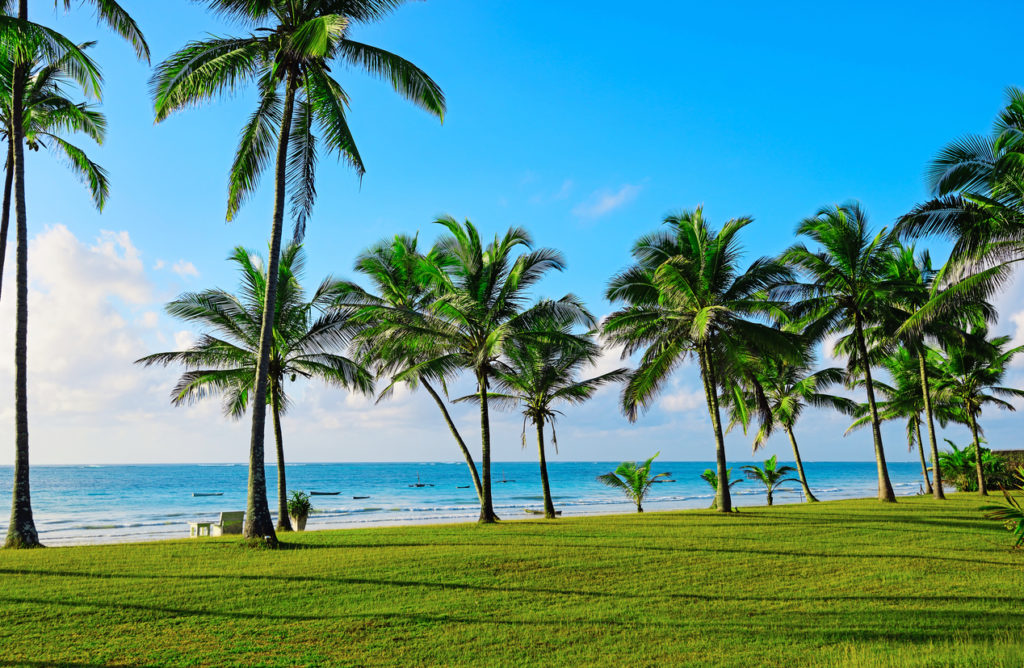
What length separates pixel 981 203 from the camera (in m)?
14.5

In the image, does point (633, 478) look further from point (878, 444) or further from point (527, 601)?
point (527, 601)

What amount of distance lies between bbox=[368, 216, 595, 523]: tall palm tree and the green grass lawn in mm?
5333

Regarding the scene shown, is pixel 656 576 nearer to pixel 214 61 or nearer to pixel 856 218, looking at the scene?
pixel 214 61

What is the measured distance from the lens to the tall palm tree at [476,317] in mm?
17125

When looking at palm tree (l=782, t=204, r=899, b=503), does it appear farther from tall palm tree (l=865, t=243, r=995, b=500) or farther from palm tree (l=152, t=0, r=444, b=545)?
palm tree (l=152, t=0, r=444, b=545)

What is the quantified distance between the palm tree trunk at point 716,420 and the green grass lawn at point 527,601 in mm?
4985

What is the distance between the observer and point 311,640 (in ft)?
22.6

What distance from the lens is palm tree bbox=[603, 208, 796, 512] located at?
1802cm

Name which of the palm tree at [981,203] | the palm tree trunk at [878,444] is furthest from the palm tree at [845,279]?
the palm tree at [981,203]

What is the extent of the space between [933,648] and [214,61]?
1406cm

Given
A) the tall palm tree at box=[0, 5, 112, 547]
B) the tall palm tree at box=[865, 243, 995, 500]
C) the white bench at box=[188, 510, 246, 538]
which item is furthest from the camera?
the white bench at box=[188, 510, 246, 538]

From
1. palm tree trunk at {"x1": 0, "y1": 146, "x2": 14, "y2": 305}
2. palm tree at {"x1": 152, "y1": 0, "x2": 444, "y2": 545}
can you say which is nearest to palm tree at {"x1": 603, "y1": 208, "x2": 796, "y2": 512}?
palm tree at {"x1": 152, "y1": 0, "x2": 444, "y2": 545}

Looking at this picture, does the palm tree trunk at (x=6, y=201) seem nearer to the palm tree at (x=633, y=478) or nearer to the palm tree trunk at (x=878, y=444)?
the palm tree at (x=633, y=478)

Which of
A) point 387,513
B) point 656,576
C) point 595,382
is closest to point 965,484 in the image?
point 595,382
